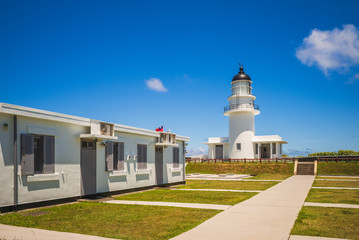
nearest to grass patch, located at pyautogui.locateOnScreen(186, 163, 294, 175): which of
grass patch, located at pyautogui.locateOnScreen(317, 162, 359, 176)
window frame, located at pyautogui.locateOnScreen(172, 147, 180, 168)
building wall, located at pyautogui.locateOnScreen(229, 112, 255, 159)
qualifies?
grass patch, located at pyautogui.locateOnScreen(317, 162, 359, 176)

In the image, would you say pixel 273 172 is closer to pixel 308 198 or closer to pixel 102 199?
pixel 308 198

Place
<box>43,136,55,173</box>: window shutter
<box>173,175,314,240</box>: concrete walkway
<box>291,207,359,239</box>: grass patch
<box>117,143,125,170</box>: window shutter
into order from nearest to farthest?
<box>173,175,314,240</box>: concrete walkway < <box>291,207,359,239</box>: grass patch < <box>43,136,55,173</box>: window shutter < <box>117,143,125,170</box>: window shutter

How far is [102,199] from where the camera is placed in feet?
41.7

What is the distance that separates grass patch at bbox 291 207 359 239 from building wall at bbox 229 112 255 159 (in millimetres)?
28118

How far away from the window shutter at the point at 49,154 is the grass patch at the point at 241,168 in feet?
78.3

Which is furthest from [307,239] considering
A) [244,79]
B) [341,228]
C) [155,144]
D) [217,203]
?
[244,79]

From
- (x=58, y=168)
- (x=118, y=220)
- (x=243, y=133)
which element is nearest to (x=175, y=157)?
(x=58, y=168)

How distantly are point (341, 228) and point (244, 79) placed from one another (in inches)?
1232

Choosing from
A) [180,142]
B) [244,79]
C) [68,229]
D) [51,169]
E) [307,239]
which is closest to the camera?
[307,239]

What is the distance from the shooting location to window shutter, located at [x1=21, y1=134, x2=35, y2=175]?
9836mm

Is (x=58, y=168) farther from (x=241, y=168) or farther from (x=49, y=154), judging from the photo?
(x=241, y=168)

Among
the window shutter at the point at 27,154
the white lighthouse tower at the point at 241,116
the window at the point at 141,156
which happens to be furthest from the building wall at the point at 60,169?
the white lighthouse tower at the point at 241,116

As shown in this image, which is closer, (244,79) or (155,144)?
(155,144)

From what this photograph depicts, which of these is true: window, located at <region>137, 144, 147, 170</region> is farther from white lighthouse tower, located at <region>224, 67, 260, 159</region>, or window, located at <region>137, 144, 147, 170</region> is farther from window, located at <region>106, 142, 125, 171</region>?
white lighthouse tower, located at <region>224, 67, 260, 159</region>
